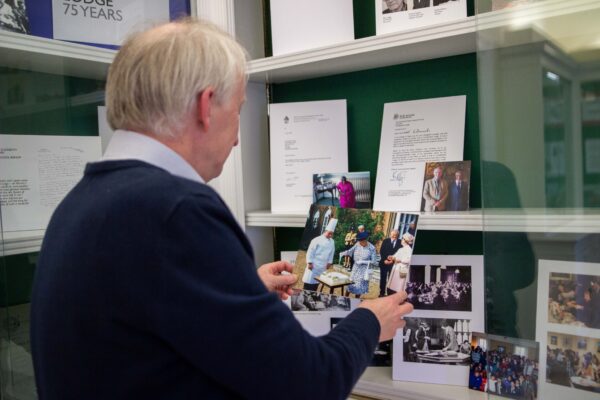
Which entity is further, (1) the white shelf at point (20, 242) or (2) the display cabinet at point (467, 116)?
(1) the white shelf at point (20, 242)

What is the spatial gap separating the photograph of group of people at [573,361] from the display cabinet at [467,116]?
6 centimetres

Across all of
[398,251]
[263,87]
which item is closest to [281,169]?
[263,87]

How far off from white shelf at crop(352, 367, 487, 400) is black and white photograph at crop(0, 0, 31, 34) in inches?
60.8

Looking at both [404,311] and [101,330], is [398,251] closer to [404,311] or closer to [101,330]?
[404,311]

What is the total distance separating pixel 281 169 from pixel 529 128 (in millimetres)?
985

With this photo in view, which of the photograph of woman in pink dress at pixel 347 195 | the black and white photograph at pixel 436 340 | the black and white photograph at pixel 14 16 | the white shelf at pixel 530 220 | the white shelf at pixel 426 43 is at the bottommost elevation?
the black and white photograph at pixel 436 340

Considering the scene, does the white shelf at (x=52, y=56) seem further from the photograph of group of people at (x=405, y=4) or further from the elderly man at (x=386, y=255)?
the elderly man at (x=386, y=255)

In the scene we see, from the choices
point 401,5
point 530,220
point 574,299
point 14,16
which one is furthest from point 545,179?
point 14,16

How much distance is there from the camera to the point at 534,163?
132 centimetres

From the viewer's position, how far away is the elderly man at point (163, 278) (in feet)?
2.69

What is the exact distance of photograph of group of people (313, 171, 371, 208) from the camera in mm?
1965

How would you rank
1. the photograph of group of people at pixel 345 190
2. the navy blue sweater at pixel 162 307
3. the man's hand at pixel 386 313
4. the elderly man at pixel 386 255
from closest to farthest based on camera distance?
the navy blue sweater at pixel 162 307
the man's hand at pixel 386 313
the elderly man at pixel 386 255
the photograph of group of people at pixel 345 190

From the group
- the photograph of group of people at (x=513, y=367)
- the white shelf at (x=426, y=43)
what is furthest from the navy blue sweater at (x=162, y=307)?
the white shelf at (x=426, y=43)

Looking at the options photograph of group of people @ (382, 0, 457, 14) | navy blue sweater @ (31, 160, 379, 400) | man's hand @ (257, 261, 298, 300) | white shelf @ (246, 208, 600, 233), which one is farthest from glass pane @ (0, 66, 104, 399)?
white shelf @ (246, 208, 600, 233)
